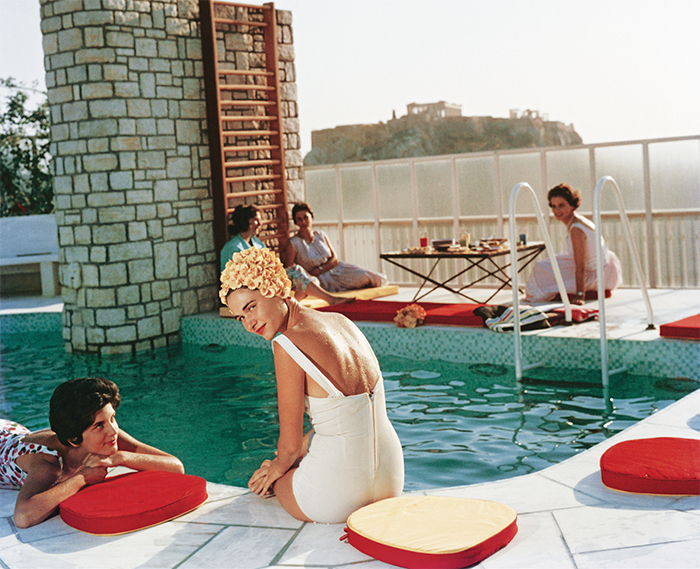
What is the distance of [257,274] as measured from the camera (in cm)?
244

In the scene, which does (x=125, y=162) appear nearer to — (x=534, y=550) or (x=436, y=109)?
(x=534, y=550)

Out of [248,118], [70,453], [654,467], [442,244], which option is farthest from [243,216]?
[654,467]

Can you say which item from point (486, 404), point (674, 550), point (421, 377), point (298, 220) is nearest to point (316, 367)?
point (674, 550)

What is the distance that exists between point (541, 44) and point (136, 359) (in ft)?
88.8

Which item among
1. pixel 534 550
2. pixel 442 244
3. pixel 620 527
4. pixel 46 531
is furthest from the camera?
pixel 442 244

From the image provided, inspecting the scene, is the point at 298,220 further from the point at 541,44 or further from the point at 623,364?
the point at 541,44

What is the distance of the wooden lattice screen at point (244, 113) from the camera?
758cm

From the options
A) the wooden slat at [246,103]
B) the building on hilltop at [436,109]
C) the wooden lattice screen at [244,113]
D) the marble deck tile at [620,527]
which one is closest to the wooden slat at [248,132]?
the wooden lattice screen at [244,113]

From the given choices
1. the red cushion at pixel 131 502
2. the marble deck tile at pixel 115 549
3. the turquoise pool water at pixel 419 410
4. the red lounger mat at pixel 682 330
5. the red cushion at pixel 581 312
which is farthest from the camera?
the red cushion at pixel 581 312

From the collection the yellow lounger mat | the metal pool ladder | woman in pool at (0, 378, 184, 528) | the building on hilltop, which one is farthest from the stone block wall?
the building on hilltop

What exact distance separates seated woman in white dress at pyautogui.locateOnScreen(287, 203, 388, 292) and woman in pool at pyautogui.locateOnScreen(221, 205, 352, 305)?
52 cm

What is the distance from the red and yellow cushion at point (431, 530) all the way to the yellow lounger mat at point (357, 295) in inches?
179

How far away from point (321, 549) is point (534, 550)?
650mm

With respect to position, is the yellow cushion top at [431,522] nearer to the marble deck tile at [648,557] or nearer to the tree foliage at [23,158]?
the marble deck tile at [648,557]
